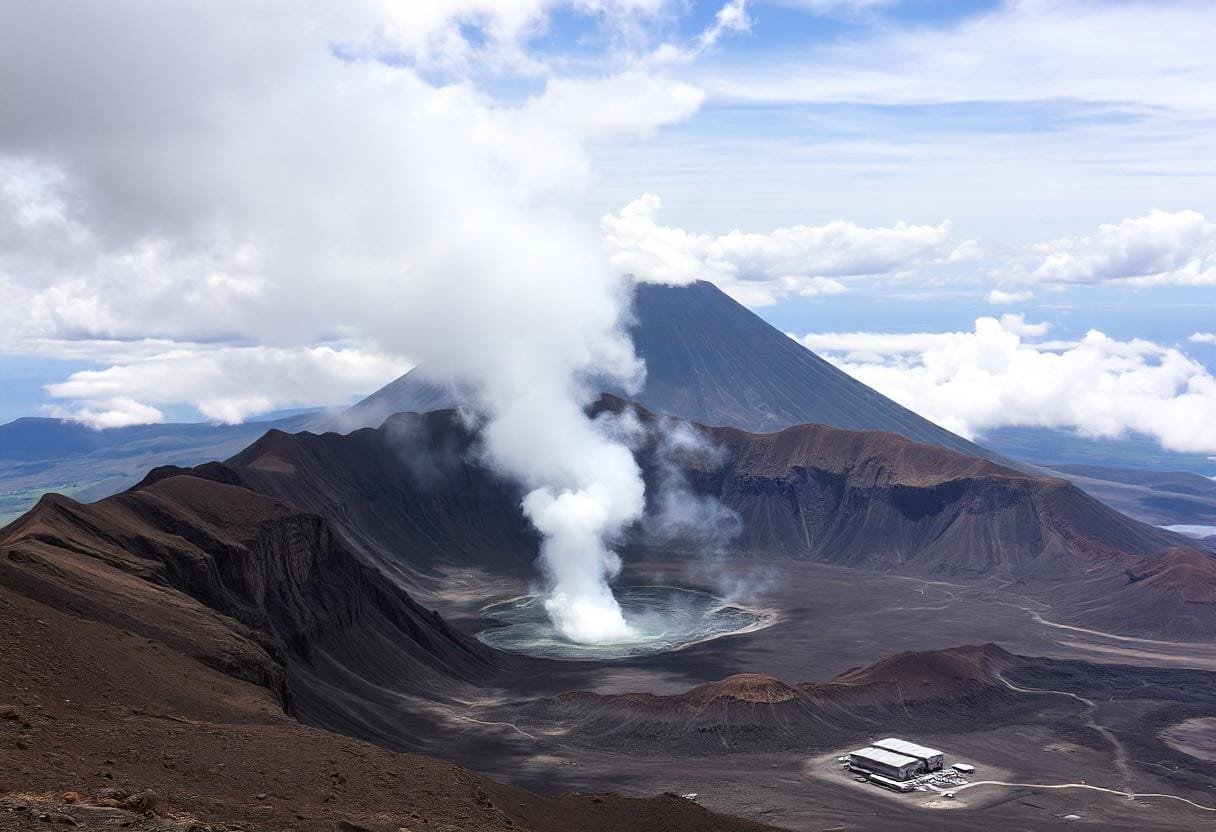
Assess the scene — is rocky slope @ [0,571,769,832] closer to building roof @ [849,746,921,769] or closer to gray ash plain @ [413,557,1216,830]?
gray ash plain @ [413,557,1216,830]

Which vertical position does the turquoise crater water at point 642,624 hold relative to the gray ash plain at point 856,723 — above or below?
above

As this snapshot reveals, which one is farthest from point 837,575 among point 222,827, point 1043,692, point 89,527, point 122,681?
point 222,827

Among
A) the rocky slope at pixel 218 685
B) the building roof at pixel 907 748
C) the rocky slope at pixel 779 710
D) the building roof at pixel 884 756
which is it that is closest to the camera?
the rocky slope at pixel 218 685

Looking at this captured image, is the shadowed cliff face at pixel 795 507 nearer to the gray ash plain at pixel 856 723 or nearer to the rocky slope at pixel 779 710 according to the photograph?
the gray ash plain at pixel 856 723

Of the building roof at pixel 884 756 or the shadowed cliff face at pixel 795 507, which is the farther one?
the shadowed cliff face at pixel 795 507

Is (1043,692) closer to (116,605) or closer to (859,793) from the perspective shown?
(859,793)

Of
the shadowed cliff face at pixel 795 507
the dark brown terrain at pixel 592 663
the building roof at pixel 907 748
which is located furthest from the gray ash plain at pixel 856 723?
the shadowed cliff face at pixel 795 507

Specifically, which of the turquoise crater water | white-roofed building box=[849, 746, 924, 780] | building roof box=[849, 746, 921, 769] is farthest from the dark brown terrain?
the turquoise crater water
